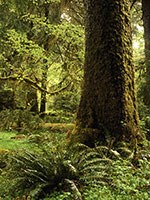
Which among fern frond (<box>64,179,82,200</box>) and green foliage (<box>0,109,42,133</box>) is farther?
green foliage (<box>0,109,42,133</box>)

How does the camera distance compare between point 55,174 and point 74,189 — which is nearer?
point 74,189

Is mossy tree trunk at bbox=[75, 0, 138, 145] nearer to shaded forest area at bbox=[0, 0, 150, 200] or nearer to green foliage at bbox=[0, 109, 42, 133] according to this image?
shaded forest area at bbox=[0, 0, 150, 200]

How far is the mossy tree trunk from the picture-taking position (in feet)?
20.5

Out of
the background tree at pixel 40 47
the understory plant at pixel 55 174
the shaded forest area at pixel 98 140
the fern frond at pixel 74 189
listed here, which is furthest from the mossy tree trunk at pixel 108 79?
the background tree at pixel 40 47

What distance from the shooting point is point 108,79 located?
631 centimetres

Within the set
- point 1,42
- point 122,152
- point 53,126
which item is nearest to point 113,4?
point 122,152

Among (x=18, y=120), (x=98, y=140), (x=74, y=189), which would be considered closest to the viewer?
(x=74, y=189)

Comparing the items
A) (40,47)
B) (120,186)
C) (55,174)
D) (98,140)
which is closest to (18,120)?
(40,47)

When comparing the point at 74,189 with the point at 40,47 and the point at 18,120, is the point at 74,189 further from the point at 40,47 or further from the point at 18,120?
the point at 40,47

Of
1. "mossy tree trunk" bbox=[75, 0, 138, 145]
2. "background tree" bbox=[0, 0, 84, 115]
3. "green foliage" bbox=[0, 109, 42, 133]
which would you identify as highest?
"background tree" bbox=[0, 0, 84, 115]

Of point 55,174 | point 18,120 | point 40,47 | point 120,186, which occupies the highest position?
point 40,47

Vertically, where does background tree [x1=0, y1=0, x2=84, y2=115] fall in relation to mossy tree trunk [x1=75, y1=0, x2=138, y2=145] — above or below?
above

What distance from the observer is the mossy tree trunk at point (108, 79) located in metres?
6.23

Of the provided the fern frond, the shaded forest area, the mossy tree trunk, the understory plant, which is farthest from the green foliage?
the fern frond
